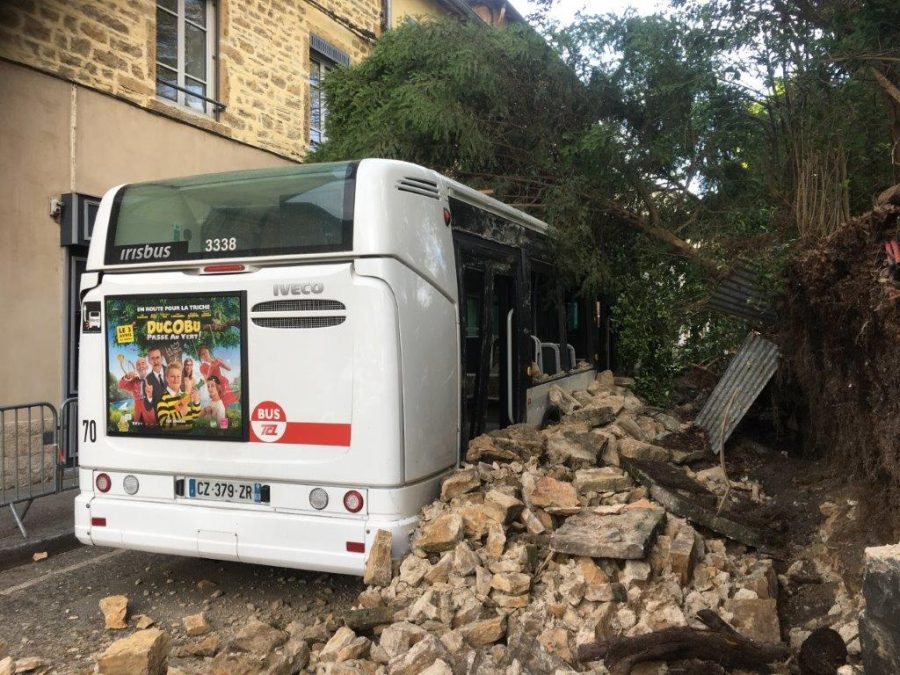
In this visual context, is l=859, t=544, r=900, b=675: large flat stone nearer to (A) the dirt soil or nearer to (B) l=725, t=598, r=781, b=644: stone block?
(B) l=725, t=598, r=781, b=644: stone block

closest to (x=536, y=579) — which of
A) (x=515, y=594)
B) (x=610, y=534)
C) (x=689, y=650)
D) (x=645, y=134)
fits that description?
(x=515, y=594)

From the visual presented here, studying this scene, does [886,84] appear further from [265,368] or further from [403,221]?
[265,368]

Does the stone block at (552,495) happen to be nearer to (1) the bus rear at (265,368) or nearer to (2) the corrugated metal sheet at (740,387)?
(1) the bus rear at (265,368)

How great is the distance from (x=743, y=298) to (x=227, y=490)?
4446mm

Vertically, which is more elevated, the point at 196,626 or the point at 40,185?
the point at 40,185

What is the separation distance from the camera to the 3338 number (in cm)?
446

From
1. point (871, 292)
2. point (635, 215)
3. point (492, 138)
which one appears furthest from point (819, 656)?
point (492, 138)

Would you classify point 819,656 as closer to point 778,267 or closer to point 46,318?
point 778,267

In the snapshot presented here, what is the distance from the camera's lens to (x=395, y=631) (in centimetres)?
361

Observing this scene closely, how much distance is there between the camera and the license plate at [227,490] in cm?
432

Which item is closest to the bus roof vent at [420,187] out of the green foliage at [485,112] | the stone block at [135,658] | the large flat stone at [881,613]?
the stone block at [135,658]

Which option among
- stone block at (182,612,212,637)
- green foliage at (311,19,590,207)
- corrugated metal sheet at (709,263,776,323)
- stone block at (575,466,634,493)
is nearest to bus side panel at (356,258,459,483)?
stone block at (575,466,634,493)

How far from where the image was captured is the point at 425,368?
430 centimetres

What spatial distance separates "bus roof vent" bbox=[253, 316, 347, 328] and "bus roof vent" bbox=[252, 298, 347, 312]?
0.05 metres
